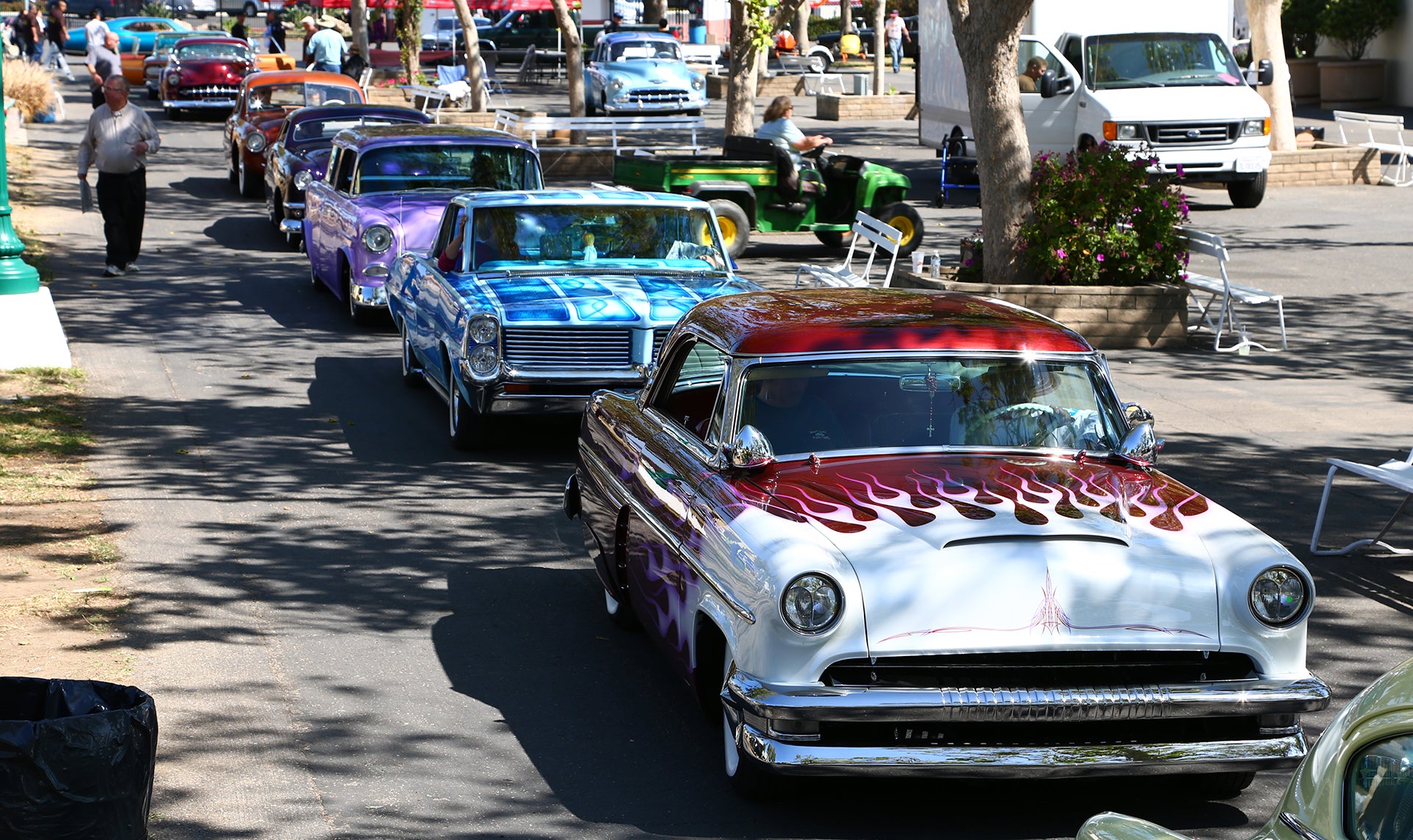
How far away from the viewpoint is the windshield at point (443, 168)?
1534 cm

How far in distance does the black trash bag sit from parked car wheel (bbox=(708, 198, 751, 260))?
1412cm

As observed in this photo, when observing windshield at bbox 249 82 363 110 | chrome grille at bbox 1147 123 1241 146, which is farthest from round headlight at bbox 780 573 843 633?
windshield at bbox 249 82 363 110

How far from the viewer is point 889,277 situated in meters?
15.8

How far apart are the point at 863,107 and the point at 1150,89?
16302mm

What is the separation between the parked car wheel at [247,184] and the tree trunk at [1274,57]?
1557cm

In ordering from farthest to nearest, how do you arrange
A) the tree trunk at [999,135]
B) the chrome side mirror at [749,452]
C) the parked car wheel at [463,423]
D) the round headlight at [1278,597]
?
the tree trunk at [999,135] → the parked car wheel at [463,423] → the chrome side mirror at [749,452] → the round headlight at [1278,597]

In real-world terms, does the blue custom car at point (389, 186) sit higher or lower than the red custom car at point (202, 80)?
lower

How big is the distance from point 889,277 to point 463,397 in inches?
256

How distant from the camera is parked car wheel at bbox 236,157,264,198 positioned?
957 inches

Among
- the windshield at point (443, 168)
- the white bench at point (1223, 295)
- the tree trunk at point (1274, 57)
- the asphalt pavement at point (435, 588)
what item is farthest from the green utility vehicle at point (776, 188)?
the tree trunk at point (1274, 57)

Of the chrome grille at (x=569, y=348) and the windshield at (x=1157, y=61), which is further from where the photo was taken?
the windshield at (x=1157, y=61)

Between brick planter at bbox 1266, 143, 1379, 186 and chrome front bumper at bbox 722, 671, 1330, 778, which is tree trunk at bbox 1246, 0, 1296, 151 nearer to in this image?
brick planter at bbox 1266, 143, 1379, 186

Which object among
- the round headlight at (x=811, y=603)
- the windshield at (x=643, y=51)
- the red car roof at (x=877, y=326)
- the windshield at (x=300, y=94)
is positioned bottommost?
the round headlight at (x=811, y=603)

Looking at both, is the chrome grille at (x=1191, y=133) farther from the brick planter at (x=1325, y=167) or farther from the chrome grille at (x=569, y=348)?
the chrome grille at (x=569, y=348)
